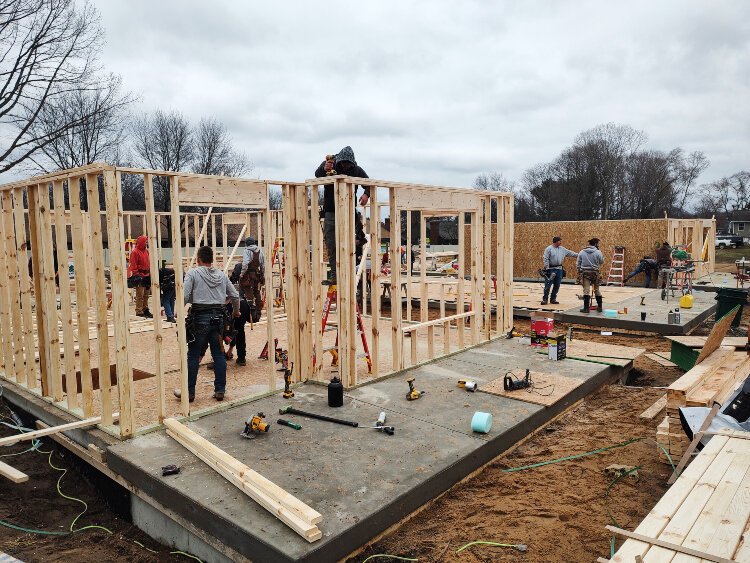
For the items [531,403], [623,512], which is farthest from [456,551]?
[531,403]

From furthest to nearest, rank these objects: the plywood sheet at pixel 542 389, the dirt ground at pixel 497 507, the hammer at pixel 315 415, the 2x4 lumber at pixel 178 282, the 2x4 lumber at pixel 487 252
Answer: the 2x4 lumber at pixel 487 252
the plywood sheet at pixel 542 389
the hammer at pixel 315 415
the 2x4 lumber at pixel 178 282
the dirt ground at pixel 497 507

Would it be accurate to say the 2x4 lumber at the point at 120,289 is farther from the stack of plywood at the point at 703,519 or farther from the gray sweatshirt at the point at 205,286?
the stack of plywood at the point at 703,519

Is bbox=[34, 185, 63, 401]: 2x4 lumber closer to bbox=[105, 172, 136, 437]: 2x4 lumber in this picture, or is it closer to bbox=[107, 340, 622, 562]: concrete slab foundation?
bbox=[105, 172, 136, 437]: 2x4 lumber

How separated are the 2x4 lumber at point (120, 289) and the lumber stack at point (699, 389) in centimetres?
480

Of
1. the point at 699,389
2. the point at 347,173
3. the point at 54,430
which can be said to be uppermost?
the point at 347,173

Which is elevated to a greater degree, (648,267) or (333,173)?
(333,173)

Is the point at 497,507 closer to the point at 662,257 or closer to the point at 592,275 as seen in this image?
the point at 592,275

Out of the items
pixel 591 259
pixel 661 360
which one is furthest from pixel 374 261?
pixel 591 259

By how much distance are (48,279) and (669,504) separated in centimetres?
604

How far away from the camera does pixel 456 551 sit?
139 inches

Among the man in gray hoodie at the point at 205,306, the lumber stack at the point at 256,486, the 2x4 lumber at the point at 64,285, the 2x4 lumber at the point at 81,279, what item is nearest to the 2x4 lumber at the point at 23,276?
the 2x4 lumber at the point at 64,285

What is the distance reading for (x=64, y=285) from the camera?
506cm

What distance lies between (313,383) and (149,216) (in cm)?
293

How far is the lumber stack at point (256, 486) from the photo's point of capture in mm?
3303
